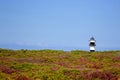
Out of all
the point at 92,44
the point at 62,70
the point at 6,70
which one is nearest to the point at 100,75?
the point at 62,70

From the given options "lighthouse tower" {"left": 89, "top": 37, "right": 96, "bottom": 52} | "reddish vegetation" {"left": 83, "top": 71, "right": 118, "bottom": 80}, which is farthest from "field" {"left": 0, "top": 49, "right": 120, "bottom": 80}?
"lighthouse tower" {"left": 89, "top": 37, "right": 96, "bottom": 52}

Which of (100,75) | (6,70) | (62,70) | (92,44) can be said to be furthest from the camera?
(92,44)

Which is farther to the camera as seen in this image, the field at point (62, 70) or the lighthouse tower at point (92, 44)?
the lighthouse tower at point (92, 44)

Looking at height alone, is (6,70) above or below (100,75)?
above

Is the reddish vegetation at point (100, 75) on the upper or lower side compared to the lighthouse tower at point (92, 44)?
lower

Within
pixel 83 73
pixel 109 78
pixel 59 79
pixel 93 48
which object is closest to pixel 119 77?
pixel 109 78

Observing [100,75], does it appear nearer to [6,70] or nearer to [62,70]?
[62,70]

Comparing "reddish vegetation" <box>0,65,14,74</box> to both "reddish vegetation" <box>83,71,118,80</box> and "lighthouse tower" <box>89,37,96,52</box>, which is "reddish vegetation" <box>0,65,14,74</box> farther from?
"lighthouse tower" <box>89,37,96,52</box>

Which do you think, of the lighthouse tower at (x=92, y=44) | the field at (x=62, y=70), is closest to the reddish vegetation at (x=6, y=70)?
the field at (x=62, y=70)

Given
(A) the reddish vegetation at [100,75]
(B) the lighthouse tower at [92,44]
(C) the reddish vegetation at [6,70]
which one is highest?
(B) the lighthouse tower at [92,44]

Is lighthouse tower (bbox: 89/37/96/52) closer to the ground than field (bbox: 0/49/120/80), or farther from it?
farther from it

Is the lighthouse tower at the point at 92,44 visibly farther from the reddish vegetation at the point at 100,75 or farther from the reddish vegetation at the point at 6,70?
the reddish vegetation at the point at 6,70

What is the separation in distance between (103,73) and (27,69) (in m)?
9.11

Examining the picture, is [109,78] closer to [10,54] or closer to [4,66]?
[4,66]
